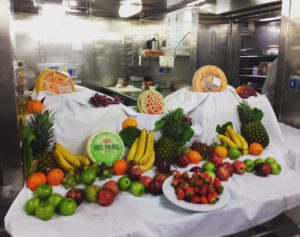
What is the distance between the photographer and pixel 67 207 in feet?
4.19

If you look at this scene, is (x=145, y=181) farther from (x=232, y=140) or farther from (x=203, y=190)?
(x=232, y=140)

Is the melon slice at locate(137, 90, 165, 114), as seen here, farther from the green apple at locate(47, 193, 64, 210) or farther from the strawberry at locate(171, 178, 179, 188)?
the green apple at locate(47, 193, 64, 210)

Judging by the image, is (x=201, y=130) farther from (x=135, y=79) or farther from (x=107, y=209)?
(x=135, y=79)

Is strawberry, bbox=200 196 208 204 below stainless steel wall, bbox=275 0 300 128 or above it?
below

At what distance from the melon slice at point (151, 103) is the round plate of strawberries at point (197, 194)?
75 centimetres

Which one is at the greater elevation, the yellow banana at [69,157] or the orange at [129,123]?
the orange at [129,123]

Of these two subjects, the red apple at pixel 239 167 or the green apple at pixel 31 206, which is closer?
the green apple at pixel 31 206

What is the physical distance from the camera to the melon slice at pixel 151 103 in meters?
2.10

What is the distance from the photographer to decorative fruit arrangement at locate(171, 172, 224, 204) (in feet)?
4.47

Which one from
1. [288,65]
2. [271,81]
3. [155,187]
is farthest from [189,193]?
[271,81]

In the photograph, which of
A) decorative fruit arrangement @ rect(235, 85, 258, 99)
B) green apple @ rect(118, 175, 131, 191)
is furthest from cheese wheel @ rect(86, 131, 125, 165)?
decorative fruit arrangement @ rect(235, 85, 258, 99)

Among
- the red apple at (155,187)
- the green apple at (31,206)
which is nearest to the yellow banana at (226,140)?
the red apple at (155,187)

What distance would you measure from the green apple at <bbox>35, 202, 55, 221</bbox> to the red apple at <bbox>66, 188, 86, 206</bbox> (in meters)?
0.12

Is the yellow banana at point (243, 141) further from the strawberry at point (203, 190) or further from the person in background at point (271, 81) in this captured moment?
the person in background at point (271, 81)
